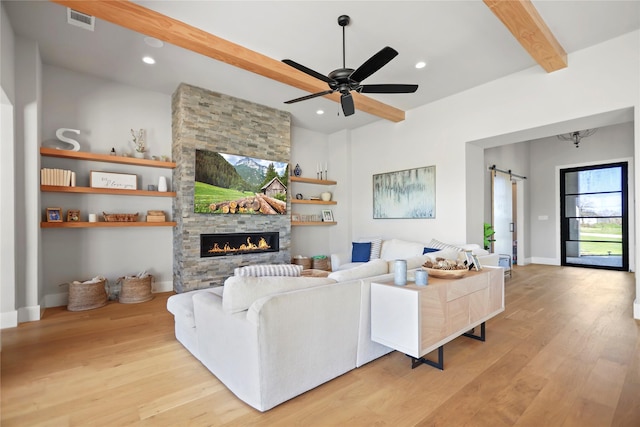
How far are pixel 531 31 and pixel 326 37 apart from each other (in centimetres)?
205

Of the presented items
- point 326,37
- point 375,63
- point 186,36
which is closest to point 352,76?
point 375,63

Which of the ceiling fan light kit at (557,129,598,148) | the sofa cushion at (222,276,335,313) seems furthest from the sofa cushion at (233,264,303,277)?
the ceiling fan light kit at (557,129,598,148)

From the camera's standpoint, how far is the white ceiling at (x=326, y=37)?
2926 millimetres

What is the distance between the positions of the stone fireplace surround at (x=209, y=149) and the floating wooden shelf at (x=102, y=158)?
0.25 meters

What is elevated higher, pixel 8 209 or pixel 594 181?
pixel 594 181

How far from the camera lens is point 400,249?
4.99 m

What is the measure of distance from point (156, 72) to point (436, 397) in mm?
4835

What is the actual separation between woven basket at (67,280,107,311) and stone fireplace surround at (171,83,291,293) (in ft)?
3.22

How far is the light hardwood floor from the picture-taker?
177 cm

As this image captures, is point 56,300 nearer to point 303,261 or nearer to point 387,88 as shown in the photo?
point 303,261

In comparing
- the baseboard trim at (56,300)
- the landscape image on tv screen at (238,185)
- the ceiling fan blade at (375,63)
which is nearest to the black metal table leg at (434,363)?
the ceiling fan blade at (375,63)

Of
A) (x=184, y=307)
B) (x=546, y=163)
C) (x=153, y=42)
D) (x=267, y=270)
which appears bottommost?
(x=184, y=307)

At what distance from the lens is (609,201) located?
6637 mm

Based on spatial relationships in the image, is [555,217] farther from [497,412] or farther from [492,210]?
[497,412]
